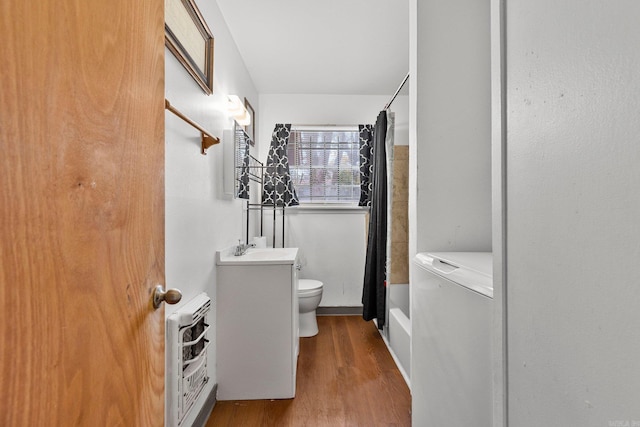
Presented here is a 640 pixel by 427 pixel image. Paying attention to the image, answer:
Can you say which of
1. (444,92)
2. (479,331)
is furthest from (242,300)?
(444,92)

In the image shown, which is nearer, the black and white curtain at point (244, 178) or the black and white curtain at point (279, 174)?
the black and white curtain at point (244, 178)

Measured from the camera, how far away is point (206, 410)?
1697 millimetres

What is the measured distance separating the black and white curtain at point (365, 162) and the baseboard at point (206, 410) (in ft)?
7.10

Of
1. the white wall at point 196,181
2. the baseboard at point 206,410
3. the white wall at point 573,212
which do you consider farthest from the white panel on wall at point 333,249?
the white wall at point 573,212

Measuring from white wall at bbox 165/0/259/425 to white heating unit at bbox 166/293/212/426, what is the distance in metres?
0.08

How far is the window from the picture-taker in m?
3.39

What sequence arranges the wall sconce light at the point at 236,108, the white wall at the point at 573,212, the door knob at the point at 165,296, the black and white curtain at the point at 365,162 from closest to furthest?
the white wall at the point at 573,212 → the door knob at the point at 165,296 → the wall sconce light at the point at 236,108 → the black and white curtain at the point at 365,162

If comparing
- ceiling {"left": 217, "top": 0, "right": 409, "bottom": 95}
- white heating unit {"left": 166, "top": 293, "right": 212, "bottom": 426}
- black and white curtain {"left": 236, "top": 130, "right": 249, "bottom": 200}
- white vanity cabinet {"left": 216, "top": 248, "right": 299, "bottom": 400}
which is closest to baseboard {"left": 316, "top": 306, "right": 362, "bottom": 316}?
white vanity cabinet {"left": 216, "top": 248, "right": 299, "bottom": 400}

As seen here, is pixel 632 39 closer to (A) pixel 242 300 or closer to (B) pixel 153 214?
(B) pixel 153 214

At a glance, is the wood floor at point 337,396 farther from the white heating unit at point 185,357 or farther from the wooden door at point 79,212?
the wooden door at point 79,212

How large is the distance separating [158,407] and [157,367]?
0.11m

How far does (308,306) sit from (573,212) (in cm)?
243

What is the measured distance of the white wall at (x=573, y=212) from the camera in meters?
0.39

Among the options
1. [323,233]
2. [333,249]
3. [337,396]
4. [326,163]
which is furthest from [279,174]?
[337,396]
